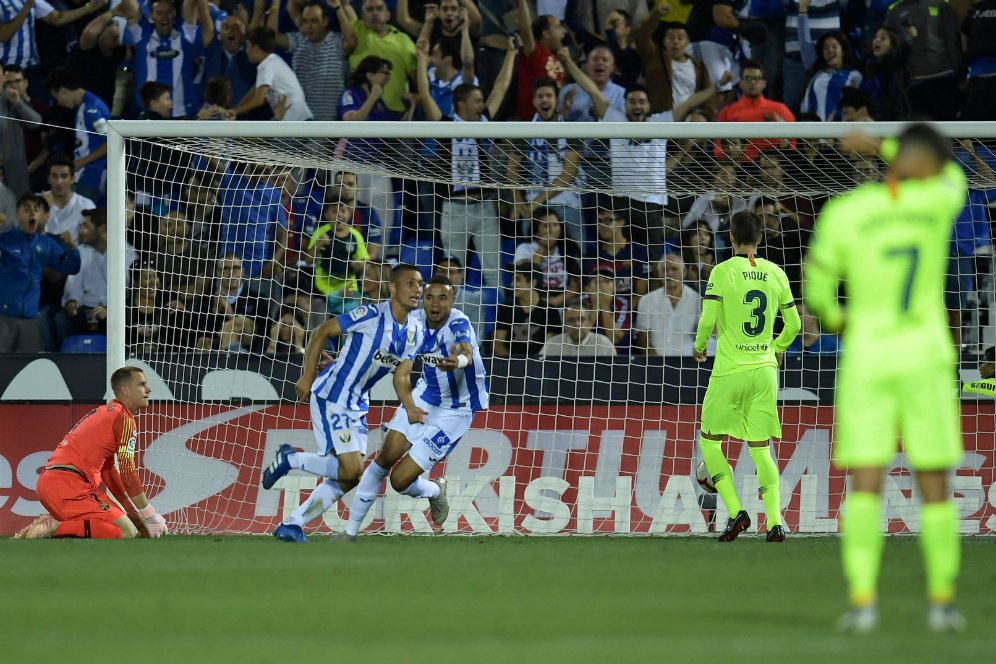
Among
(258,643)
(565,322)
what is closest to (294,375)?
(565,322)

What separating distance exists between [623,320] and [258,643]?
860cm

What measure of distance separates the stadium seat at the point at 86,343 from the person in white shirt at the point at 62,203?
1.24 meters

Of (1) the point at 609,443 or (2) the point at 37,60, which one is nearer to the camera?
(1) the point at 609,443

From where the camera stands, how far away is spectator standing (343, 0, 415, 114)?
1541 cm

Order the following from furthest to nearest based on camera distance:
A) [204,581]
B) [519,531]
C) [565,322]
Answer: [565,322], [519,531], [204,581]

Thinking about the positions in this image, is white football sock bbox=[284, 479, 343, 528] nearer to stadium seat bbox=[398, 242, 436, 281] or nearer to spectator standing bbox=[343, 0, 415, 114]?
stadium seat bbox=[398, 242, 436, 281]

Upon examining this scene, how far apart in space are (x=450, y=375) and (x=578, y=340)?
2153mm

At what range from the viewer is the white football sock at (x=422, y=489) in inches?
440

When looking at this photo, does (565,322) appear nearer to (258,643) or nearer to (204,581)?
(204,581)

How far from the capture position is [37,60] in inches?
621

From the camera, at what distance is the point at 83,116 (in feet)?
50.3

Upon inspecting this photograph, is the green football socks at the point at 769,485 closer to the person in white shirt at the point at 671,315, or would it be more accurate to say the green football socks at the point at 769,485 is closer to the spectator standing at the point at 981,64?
the person in white shirt at the point at 671,315

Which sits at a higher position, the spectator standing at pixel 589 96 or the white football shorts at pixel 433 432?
the spectator standing at pixel 589 96

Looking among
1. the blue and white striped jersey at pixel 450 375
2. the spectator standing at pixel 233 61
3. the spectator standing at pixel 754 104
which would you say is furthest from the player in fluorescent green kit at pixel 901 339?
the spectator standing at pixel 233 61
